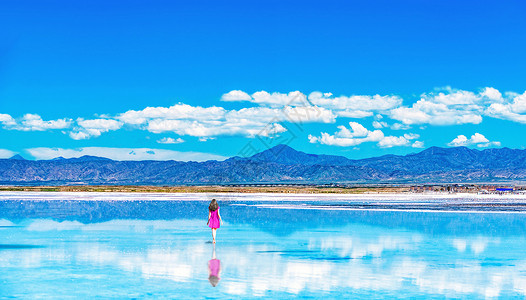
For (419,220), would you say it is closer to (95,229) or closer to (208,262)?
(95,229)

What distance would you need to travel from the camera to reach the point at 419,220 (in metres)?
37.8

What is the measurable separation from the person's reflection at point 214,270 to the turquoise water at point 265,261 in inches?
4.9

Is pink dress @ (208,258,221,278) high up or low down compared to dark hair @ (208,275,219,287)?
up

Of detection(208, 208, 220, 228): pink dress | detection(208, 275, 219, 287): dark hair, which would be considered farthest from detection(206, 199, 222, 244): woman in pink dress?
detection(208, 275, 219, 287): dark hair

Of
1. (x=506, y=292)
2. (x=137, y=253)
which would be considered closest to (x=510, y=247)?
(x=506, y=292)

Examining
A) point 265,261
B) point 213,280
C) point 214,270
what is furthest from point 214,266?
point 213,280

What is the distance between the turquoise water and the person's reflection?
0.12 meters

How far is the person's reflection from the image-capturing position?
1678 centimetres

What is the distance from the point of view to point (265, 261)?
794 inches

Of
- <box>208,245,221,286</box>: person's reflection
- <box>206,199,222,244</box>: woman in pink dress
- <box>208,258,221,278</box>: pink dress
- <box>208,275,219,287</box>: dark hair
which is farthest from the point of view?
<box>206,199,222,244</box>: woman in pink dress

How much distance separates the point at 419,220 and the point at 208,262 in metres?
20.8

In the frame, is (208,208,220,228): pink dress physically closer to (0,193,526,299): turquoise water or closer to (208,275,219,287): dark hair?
(0,193,526,299): turquoise water

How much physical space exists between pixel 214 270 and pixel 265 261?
2.31 meters

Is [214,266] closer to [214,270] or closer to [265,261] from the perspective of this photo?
[214,270]
